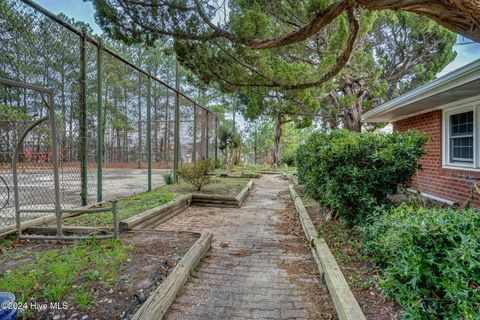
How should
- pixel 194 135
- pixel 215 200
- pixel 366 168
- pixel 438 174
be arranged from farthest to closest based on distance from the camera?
1. pixel 194 135
2. pixel 215 200
3. pixel 438 174
4. pixel 366 168

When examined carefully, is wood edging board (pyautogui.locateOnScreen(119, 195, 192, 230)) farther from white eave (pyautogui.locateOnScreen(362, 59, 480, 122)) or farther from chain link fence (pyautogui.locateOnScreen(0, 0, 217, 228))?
white eave (pyautogui.locateOnScreen(362, 59, 480, 122))

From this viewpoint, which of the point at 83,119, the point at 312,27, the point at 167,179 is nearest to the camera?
the point at 312,27

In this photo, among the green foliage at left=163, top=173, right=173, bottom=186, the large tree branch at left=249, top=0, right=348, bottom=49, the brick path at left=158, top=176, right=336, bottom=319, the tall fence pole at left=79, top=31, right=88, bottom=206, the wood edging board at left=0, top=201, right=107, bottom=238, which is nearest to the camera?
the brick path at left=158, top=176, right=336, bottom=319

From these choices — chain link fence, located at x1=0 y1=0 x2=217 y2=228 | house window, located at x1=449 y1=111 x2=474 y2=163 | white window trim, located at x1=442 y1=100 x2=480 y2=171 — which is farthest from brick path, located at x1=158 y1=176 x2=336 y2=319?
house window, located at x1=449 y1=111 x2=474 y2=163

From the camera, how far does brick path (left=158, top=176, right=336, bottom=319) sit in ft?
7.74

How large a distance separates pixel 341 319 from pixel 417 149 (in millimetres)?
2668

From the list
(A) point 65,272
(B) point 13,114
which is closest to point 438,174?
(A) point 65,272

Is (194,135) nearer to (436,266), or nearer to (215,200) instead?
(215,200)

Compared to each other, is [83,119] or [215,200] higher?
[83,119]

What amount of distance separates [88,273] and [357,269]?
8.65 ft

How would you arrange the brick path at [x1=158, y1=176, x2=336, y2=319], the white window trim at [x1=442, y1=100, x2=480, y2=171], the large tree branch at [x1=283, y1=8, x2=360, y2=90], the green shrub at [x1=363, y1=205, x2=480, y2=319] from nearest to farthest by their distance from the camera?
1. the green shrub at [x1=363, y1=205, x2=480, y2=319]
2. the brick path at [x1=158, y1=176, x2=336, y2=319]
3. the large tree branch at [x1=283, y1=8, x2=360, y2=90]
4. the white window trim at [x1=442, y1=100, x2=480, y2=171]

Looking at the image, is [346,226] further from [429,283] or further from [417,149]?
[429,283]

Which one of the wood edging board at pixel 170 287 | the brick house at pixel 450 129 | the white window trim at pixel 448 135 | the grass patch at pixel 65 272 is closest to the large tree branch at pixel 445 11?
the brick house at pixel 450 129

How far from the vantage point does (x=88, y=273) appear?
2.62 meters
